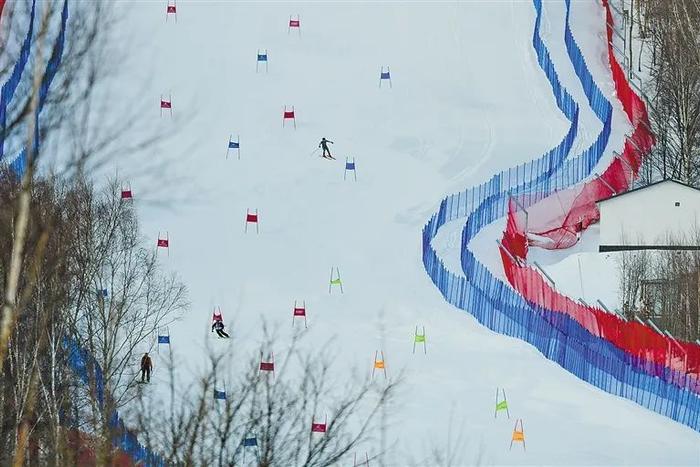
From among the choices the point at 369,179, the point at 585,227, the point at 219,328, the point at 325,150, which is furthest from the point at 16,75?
the point at 219,328

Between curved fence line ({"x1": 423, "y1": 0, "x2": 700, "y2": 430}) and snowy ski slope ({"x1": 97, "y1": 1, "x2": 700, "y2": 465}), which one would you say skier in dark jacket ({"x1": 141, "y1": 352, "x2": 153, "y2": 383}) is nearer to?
snowy ski slope ({"x1": 97, "y1": 1, "x2": 700, "y2": 465})

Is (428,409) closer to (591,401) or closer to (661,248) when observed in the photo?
(591,401)

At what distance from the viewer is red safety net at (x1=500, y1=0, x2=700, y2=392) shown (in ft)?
104

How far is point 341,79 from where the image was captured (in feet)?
178

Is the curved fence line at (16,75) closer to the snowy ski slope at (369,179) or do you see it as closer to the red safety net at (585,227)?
the snowy ski slope at (369,179)

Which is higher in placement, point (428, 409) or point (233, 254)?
point (233, 254)

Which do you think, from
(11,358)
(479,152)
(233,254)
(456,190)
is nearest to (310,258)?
(233,254)

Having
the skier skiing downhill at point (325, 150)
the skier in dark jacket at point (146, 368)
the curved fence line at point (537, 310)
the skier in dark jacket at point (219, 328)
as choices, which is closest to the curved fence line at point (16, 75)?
the skier skiing downhill at point (325, 150)

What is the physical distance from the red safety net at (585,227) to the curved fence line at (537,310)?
45cm

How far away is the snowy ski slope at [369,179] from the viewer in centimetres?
2983

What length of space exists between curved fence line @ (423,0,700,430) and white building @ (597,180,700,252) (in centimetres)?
216

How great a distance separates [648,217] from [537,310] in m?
10.5

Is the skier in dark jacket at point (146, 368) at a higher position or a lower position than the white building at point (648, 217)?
lower

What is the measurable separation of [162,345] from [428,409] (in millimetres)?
5573
